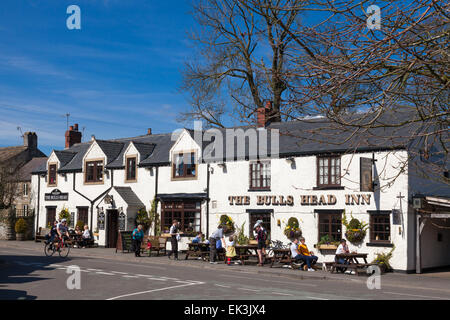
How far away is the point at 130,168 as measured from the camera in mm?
35094

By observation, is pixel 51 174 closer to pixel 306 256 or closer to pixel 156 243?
pixel 156 243

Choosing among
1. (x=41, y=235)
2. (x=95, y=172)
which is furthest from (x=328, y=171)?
(x=41, y=235)

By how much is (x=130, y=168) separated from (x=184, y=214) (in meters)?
5.80

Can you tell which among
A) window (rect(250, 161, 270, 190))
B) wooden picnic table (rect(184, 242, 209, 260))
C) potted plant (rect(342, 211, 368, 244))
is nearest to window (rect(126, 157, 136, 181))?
wooden picnic table (rect(184, 242, 209, 260))

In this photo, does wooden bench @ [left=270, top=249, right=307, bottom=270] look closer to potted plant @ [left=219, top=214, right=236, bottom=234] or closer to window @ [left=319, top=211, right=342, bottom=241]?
window @ [left=319, top=211, right=342, bottom=241]

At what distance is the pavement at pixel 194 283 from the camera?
47.2ft

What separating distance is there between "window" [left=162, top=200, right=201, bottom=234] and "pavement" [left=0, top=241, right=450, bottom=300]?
5.88 meters

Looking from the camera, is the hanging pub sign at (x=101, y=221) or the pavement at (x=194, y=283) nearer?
the pavement at (x=194, y=283)

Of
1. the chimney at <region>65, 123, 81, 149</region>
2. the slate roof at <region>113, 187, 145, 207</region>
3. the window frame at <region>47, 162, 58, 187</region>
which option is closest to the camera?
the slate roof at <region>113, 187, 145, 207</region>

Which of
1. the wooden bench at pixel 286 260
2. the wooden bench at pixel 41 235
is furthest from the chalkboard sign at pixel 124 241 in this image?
the wooden bench at pixel 41 235

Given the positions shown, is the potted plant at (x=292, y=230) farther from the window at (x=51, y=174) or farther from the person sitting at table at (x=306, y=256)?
the window at (x=51, y=174)

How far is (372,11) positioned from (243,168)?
22953 millimetres

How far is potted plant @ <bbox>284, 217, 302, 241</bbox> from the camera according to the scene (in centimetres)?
2606

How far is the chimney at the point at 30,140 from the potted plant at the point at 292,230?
3985 centimetres
